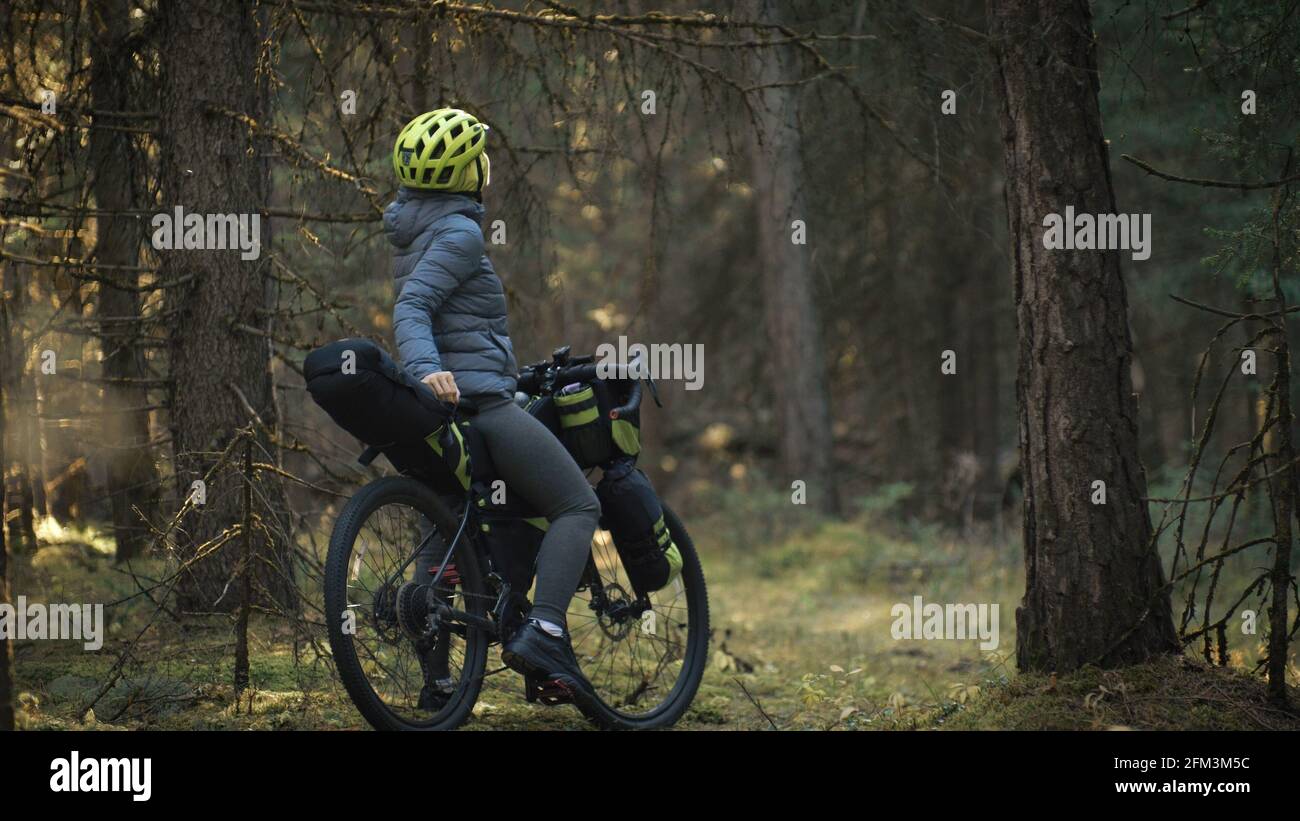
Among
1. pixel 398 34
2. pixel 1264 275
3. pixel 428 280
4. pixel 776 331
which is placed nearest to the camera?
pixel 428 280

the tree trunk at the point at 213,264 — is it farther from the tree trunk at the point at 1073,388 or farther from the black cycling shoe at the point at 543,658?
→ the tree trunk at the point at 1073,388

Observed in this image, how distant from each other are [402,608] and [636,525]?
3.99ft

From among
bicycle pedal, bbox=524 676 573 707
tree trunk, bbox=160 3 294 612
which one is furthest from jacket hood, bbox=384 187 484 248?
bicycle pedal, bbox=524 676 573 707

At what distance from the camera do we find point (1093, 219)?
5145mm

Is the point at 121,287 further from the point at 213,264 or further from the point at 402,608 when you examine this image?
the point at 402,608

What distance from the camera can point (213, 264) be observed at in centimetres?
572

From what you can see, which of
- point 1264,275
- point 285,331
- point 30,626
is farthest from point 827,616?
point 30,626

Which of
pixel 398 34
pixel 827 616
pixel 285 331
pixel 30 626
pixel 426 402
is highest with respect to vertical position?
pixel 398 34

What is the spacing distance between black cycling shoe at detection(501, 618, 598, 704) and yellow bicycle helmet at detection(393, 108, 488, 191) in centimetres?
177

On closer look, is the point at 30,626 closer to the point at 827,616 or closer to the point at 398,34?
the point at 398,34

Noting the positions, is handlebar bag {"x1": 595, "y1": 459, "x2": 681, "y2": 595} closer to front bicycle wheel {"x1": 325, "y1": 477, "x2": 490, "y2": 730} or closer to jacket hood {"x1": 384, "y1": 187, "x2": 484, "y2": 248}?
front bicycle wheel {"x1": 325, "y1": 477, "x2": 490, "y2": 730}

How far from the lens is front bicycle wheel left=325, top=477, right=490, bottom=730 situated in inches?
170

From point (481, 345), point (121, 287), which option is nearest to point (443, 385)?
point (481, 345)
